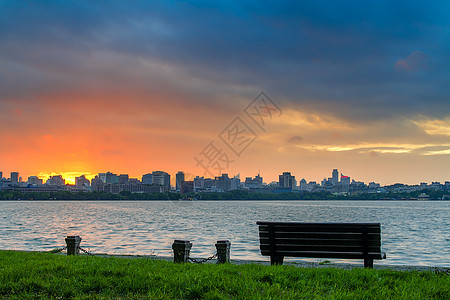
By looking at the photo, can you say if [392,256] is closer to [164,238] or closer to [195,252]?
[195,252]

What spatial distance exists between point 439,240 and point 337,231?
26.8 m

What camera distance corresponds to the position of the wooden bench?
399 inches

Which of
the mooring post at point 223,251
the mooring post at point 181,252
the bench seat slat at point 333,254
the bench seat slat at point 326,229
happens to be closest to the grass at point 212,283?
the bench seat slat at point 333,254

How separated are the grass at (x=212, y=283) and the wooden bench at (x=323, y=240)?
3.47 ft

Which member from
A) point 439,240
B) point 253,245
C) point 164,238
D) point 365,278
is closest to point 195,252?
point 253,245

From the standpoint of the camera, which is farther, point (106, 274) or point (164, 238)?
point (164, 238)

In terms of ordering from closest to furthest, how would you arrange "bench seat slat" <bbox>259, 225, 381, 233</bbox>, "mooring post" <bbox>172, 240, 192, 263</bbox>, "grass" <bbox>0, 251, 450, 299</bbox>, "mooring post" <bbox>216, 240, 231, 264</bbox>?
"grass" <bbox>0, 251, 450, 299</bbox> → "bench seat slat" <bbox>259, 225, 381, 233</bbox> → "mooring post" <bbox>172, 240, 192, 263</bbox> → "mooring post" <bbox>216, 240, 231, 264</bbox>

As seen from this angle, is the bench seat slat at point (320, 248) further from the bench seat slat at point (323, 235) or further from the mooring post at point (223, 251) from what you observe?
the mooring post at point (223, 251)

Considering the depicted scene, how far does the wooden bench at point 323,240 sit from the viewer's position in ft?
33.2

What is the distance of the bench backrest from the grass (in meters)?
1.05

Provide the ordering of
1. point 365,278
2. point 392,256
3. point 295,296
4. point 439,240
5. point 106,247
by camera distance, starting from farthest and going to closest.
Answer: point 439,240, point 106,247, point 392,256, point 365,278, point 295,296

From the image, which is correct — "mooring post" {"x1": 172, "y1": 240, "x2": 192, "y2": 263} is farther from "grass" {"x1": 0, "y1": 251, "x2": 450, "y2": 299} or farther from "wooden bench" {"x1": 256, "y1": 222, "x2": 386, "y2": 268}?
"grass" {"x1": 0, "y1": 251, "x2": 450, "y2": 299}

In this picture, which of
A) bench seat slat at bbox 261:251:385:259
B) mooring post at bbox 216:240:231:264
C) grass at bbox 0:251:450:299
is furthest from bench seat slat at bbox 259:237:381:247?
mooring post at bbox 216:240:231:264

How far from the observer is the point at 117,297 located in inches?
279
